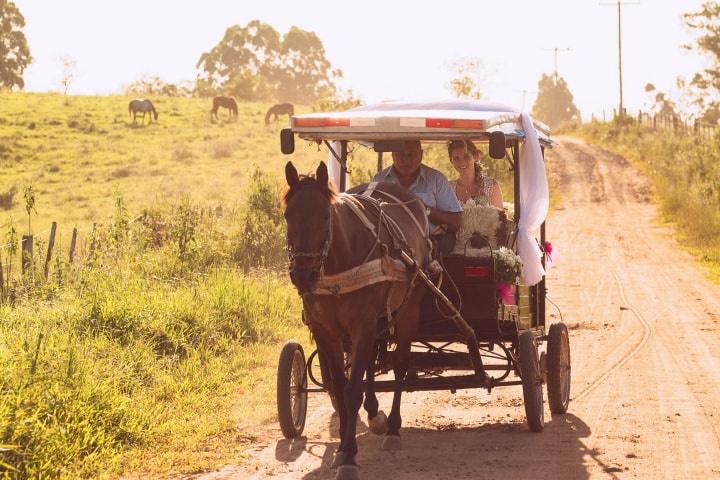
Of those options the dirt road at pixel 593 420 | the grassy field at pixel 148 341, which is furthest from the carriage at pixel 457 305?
the grassy field at pixel 148 341

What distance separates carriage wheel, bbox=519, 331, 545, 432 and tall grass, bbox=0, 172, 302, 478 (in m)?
2.35

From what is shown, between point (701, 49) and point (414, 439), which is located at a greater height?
point (701, 49)

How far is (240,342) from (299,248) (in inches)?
250

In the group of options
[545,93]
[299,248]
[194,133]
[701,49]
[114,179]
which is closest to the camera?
[299,248]

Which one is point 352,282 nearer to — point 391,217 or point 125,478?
point 391,217

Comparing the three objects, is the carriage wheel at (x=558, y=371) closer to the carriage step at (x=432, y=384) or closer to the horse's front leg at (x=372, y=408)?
the carriage step at (x=432, y=384)

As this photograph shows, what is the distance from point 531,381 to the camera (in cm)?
828

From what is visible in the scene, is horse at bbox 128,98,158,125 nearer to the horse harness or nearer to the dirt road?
the dirt road

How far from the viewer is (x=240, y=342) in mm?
12703

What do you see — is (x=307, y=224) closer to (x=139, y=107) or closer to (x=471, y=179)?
(x=471, y=179)

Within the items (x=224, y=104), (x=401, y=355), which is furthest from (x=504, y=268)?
(x=224, y=104)

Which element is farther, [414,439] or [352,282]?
[414,439]

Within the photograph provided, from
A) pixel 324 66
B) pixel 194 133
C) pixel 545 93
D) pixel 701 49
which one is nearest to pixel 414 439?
pixel 194 133

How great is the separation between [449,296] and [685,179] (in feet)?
87.0
